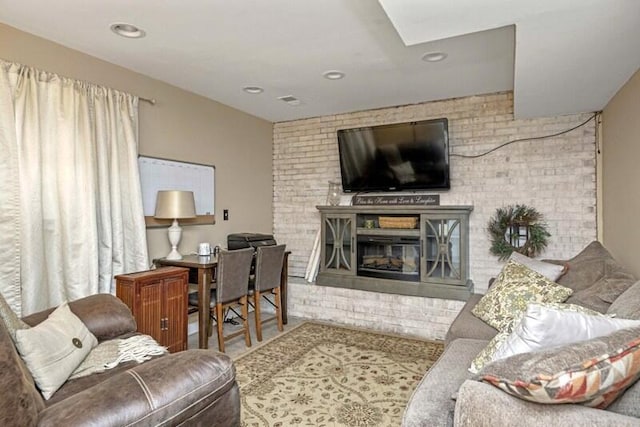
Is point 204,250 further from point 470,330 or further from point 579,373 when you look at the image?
point 579,373

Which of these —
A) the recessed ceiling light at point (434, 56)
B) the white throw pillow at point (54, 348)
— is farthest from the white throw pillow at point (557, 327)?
the recessed ceiling light at point (434, 56)

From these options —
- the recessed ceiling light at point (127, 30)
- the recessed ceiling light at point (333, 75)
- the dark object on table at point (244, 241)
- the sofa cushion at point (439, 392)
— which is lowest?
the sofa cushion at point (439, 392)

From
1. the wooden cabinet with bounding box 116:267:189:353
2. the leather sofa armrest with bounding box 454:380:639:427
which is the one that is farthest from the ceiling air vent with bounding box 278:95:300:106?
the leather sofa armrest with bounding box 454:380:639:427

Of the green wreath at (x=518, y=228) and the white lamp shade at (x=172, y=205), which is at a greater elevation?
Answer: the white lamp shade at (x=172, y=205)

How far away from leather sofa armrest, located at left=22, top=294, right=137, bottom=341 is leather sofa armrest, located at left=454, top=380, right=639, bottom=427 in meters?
1.73

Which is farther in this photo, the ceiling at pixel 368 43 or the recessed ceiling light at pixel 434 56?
the recessed ceiling light at pixel 434 56

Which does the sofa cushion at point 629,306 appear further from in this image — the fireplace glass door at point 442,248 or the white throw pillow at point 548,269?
the fireplace glass door at point 442,248

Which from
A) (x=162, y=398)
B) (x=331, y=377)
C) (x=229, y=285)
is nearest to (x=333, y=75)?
(x=229, y=285)

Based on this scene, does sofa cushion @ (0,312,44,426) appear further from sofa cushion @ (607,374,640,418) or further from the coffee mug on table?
the coffee mug on table

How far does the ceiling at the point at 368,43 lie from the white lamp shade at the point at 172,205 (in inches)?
35.6

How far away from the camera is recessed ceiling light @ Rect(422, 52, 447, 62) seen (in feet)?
9.46

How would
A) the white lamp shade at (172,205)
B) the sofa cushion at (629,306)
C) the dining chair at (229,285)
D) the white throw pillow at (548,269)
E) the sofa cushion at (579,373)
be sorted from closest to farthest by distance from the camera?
1. the sofa cushion at (579,373)
2. the sofa cushion at (629,306)
3. the white throw pillow at (548,269)
4. the dining chair at (229,285)
5. the white lamp shade at (172,205)

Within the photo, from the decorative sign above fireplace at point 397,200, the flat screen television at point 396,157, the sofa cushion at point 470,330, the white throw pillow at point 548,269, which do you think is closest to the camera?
the sofa cushion at point 470,330

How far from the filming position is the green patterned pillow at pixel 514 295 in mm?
2287
